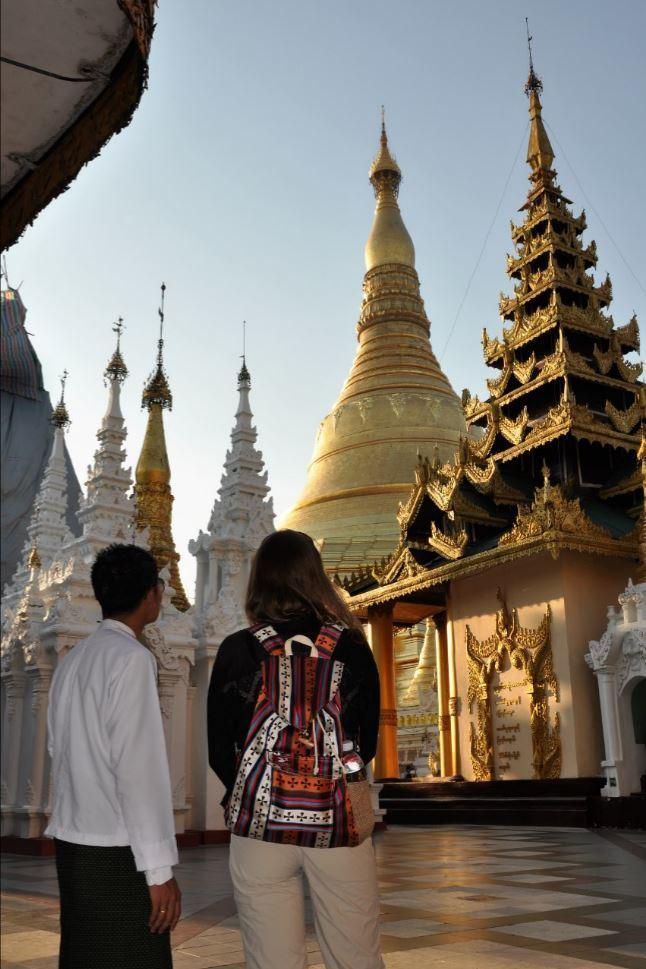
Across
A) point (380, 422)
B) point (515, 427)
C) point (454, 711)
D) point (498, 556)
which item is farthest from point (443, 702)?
point (380, 422)

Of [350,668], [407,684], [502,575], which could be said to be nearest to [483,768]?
[502,575]

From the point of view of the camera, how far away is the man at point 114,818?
7.64ft

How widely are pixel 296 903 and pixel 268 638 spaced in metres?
0.72

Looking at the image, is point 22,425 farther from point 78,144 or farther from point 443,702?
point 78,144

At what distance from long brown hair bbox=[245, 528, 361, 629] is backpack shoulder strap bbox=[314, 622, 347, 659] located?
0.17 ft

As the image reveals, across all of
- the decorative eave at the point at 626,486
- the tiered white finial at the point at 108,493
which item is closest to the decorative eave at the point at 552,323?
the decorative eave at the point at 626,486

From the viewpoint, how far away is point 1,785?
12.3 metres

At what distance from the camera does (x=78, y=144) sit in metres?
2.78

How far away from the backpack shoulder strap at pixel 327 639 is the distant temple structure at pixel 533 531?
12541 millimetres

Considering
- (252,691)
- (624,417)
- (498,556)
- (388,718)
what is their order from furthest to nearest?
(388,718) < (624,417) < (498,556) < (252,691)

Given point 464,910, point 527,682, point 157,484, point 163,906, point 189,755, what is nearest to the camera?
point 163,906

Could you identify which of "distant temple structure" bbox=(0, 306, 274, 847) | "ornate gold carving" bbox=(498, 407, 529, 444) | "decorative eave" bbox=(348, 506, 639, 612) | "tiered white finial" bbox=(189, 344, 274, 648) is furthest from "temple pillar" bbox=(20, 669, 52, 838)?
"ornate gold carving" bbox=(498, 407, 529, 444)

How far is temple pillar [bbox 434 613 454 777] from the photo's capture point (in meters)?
17.9

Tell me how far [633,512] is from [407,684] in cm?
957
